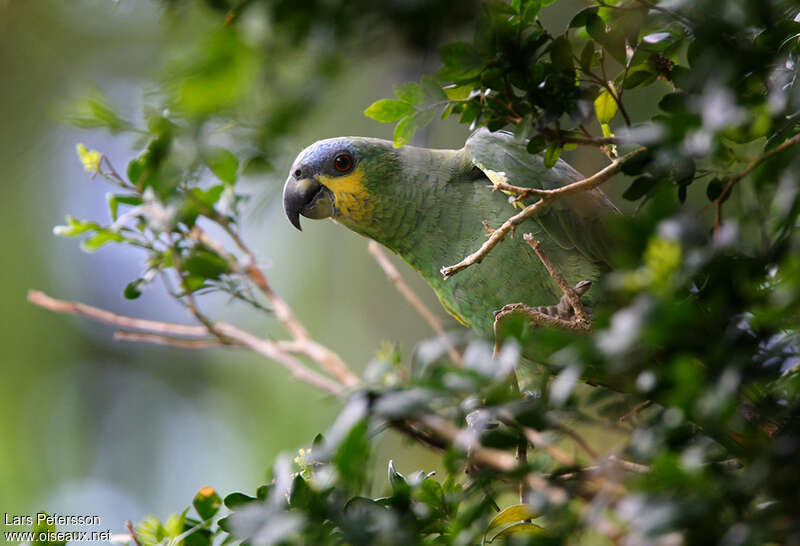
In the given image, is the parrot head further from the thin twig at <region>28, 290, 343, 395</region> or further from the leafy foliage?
the leafy foliage

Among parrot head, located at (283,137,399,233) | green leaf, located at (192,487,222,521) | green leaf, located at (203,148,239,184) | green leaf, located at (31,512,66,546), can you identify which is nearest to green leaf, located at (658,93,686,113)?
green leaf, located at (203,148,239,184)

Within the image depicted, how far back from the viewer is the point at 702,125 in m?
0.57

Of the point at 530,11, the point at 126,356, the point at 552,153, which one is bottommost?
the point at 126,356

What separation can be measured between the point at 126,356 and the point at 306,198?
457cm

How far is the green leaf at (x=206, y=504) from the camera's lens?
115 cm

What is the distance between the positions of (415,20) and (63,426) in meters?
5.53

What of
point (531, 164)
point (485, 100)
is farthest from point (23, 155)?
point (531, 164)

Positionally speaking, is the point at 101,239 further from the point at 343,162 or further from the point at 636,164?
the point at 636,164

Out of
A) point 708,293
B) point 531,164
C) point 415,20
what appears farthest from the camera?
point 531,164

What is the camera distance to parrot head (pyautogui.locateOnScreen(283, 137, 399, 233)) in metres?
1.71

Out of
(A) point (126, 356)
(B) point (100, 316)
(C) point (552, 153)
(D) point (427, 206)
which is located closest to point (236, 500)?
(C) point (552, 153)

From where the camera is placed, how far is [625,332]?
0.47m

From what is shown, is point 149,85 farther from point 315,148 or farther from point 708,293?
point 315,148

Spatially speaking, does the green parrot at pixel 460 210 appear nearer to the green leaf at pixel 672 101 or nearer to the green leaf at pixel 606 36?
the green leaf at pixel 606 36
